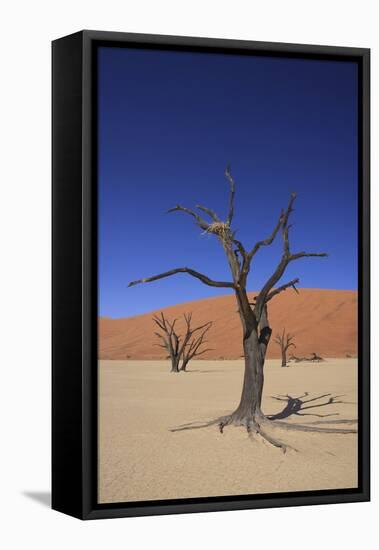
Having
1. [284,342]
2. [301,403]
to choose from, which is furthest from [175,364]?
[301,403]

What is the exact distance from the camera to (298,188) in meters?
18.0

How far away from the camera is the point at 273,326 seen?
63.8 ft

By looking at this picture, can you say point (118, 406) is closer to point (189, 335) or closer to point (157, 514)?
point (157, 514)

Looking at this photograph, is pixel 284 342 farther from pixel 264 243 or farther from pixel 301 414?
pixel 264 243

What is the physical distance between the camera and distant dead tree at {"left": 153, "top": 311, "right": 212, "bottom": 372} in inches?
763

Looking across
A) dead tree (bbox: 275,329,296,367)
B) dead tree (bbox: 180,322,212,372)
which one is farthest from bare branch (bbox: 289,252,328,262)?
dead tree (bbox: 275,329,296,367)

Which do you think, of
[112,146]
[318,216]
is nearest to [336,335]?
[318,216]

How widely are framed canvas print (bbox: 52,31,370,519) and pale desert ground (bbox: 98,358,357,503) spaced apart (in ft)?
0.08

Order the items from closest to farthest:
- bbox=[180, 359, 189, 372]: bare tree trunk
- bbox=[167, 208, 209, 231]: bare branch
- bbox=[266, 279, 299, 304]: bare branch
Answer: bbox=[167, 208, 209, 231]: bare branch
bbox=[266, 279, 299, 304]: bare branch
bbox=[180, 359, 189, 372]: bare tree trunk

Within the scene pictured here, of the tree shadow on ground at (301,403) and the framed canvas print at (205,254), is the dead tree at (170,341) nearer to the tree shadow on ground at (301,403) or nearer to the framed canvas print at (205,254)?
the framed canvas print at (205,254)

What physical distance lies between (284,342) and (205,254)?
465 centimetres

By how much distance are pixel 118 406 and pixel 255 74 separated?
4.20 metres

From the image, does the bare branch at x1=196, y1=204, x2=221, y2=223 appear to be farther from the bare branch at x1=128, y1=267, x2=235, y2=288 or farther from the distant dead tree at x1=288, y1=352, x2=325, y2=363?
the distant dead tree at x1=288, y1=352, x2=325, y2=363

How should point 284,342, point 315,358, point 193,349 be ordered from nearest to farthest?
point 193,349 < point 315,358 < point 284,342
